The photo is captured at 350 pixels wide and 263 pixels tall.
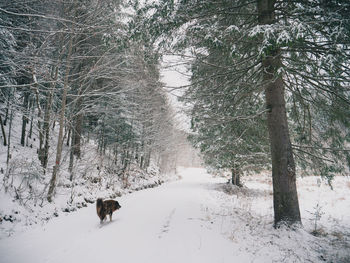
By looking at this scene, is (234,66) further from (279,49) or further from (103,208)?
(103,208)

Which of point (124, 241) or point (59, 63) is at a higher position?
point (59, 63)

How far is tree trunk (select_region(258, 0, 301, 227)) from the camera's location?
4270 millimetres

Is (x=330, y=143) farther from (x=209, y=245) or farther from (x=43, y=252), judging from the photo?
(x=43, y=252)

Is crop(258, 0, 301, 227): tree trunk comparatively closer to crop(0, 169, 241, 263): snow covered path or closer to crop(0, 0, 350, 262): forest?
crop(0, 0, 350, 262): forest

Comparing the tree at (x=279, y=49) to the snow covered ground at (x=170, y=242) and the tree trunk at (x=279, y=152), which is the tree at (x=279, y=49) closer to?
the tree trunk at (x=279, y=152)

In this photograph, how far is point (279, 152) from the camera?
4.47 m

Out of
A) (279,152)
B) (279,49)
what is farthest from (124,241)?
(279,49)

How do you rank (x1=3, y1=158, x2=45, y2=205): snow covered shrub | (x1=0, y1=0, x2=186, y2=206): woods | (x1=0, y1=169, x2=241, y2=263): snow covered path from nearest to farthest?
(x1=0, y1=169, x2=241, y2=263): snow covered path, (x1=0, y1=0, x2=186, y2=206): woods, (x1=3, y1=158, x2=45, y2=205): snow covered shrub

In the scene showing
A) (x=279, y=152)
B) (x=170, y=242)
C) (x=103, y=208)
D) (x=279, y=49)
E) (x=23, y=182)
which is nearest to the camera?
(x=170, y=242)

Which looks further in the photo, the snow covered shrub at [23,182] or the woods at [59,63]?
the snow covered shrub at [23,182]

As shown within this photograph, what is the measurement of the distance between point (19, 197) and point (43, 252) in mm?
2973

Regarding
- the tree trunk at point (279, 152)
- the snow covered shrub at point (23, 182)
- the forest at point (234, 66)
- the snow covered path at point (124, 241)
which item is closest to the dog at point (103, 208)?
the snow covered path at point (124, 241)


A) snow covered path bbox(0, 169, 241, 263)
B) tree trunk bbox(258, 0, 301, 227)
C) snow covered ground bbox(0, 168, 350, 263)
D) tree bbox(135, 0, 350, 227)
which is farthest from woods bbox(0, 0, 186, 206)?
tree trunk bbox(258, 0, 301, 227)

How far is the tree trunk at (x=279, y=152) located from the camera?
4270 mm
